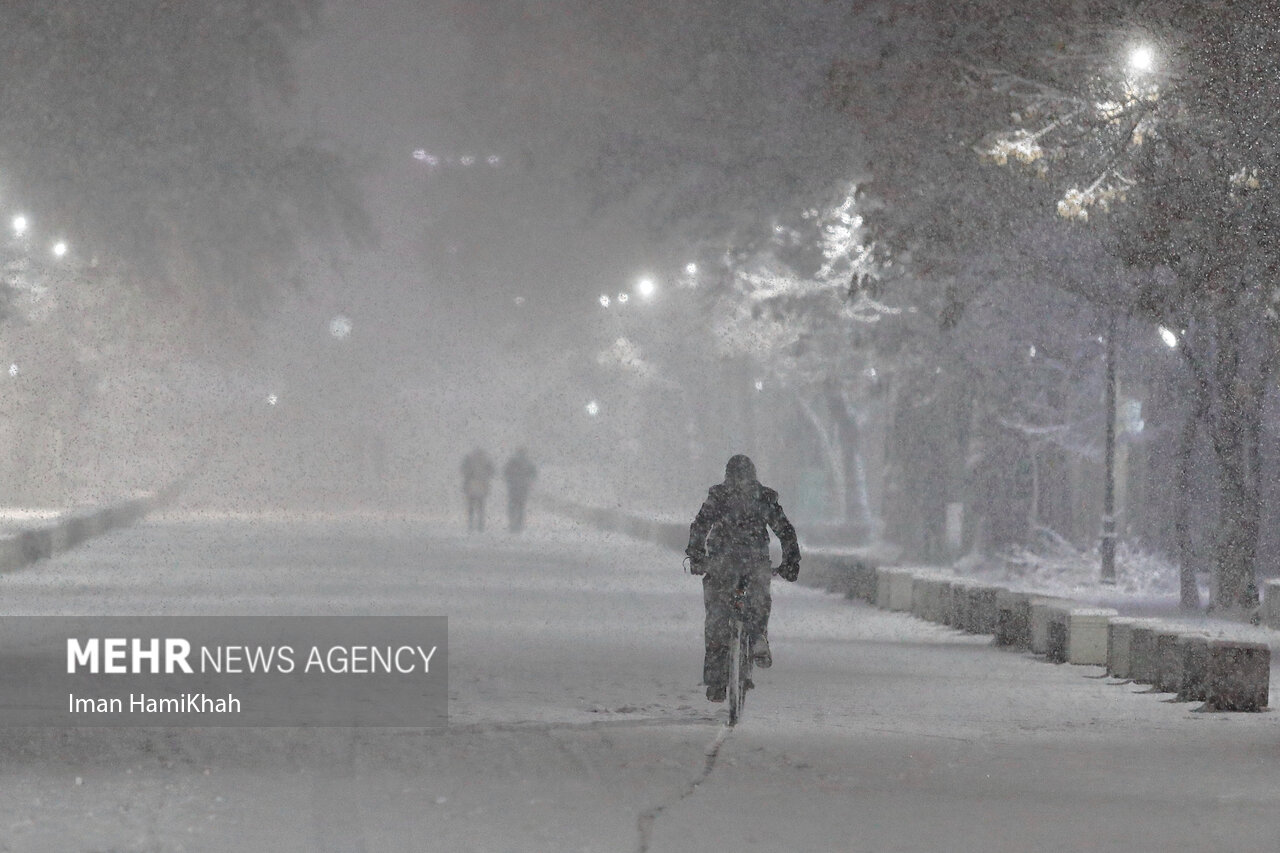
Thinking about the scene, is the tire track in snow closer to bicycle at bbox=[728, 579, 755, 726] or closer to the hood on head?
bicycle at bbox=[728, 579, 755, 726]

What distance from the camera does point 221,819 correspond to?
36.0 feet

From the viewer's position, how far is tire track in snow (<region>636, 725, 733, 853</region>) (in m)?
10.6

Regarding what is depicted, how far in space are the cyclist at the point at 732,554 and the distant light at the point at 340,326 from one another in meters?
172

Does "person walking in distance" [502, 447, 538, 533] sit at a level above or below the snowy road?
above

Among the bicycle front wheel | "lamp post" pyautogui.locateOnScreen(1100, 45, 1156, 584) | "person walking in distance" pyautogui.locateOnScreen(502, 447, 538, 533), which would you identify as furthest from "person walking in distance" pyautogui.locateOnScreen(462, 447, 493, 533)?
the bicycle front wheel

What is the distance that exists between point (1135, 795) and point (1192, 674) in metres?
6.05

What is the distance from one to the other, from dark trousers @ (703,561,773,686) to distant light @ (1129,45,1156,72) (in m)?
7.95

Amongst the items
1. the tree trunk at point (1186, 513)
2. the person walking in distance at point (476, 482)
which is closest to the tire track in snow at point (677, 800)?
the tree trunk at point (1186, 513)

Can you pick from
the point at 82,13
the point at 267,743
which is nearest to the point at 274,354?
the point at 82,13

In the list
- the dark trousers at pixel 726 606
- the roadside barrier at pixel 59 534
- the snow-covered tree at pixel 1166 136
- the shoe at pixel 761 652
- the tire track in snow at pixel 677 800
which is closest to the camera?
the tire track in snow at pixel 677 800

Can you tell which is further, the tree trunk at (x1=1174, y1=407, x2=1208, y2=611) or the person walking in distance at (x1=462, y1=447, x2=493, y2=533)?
the person walking in distance at (x1=462, y1=447, x2=493, y2=533)

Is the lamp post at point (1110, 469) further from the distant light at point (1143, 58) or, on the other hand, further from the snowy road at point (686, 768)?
the snowy road at point (686, 768)

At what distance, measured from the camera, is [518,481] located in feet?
184

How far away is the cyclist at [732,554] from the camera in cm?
1639
